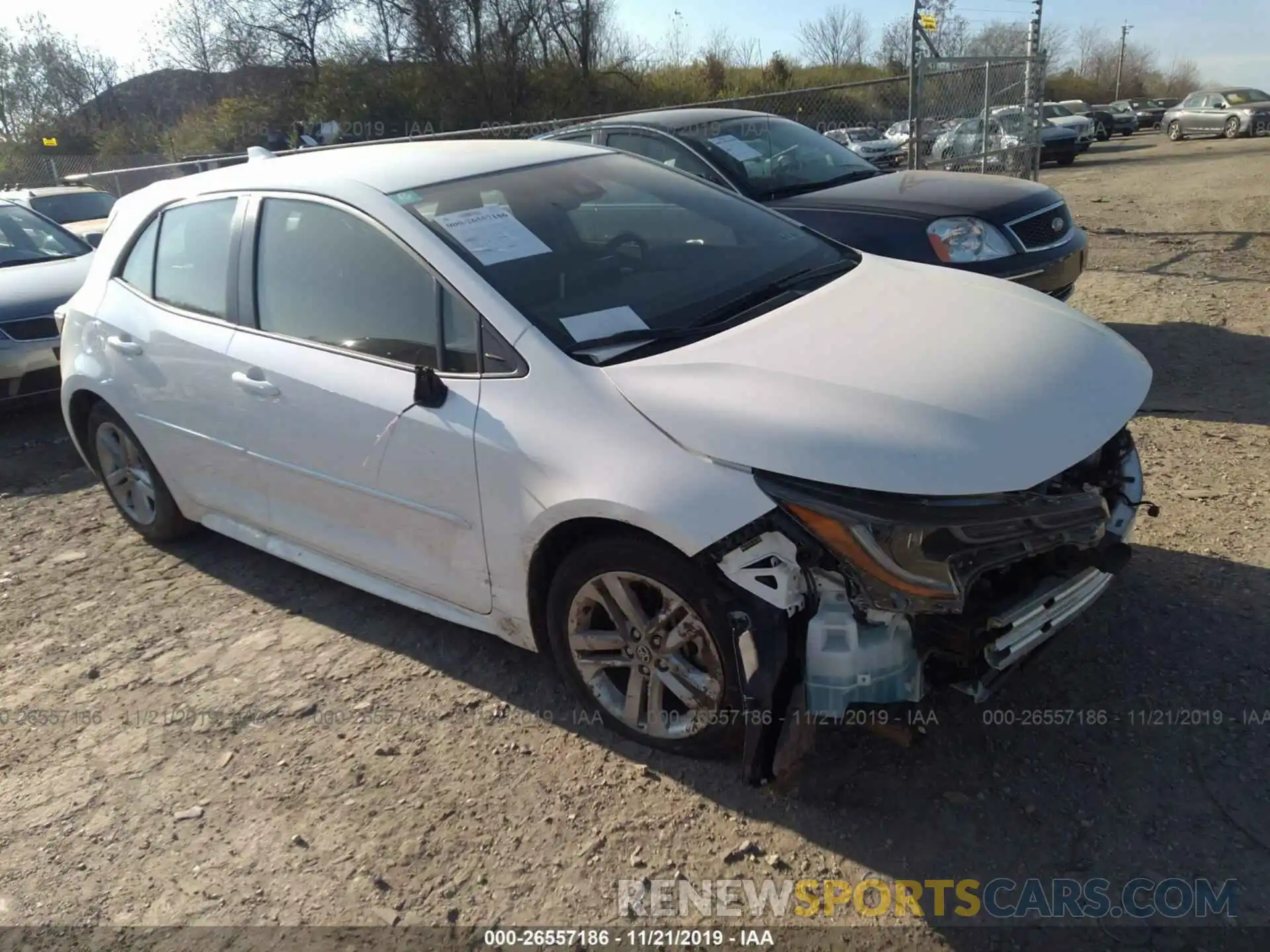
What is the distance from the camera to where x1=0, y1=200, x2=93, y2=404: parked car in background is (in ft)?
22.1

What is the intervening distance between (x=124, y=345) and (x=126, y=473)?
82 centimetres

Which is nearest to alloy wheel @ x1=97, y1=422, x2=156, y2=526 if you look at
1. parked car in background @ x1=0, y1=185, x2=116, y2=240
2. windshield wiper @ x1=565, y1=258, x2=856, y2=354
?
windshield wiper @ x1=565, y1=258, x2=856, y2=354

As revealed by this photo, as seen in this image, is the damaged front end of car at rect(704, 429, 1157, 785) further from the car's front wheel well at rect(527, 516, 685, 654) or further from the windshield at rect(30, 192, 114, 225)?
the windshield at rect(30, 192, 114, 225)

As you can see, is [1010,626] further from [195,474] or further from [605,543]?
[195,474]

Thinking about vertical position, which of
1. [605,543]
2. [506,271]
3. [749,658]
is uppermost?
[506,271]

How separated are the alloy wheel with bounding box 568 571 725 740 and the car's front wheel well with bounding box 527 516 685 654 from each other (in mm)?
122

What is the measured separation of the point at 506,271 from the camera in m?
3.14

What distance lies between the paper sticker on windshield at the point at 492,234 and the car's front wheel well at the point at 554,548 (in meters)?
0.94

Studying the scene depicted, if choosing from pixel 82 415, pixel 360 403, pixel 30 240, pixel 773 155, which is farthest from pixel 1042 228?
pixel 30 240

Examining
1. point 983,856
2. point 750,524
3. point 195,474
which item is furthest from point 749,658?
point 195,474

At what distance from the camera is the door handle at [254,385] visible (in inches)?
139

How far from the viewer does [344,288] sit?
11.3 feet

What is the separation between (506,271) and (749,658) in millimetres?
1466

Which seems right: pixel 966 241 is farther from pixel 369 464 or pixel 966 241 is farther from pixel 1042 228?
pixel 369 464
